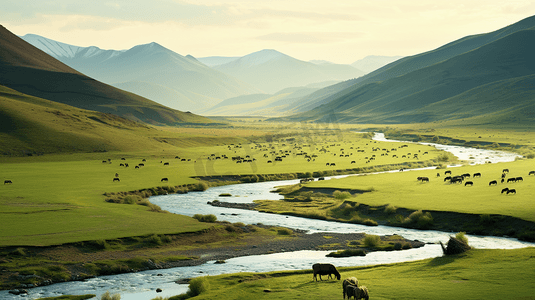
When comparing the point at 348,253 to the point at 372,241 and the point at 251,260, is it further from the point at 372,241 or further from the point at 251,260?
the point at 251,260

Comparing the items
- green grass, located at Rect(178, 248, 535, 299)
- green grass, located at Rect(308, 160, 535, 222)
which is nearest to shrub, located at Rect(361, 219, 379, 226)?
green grass, located at Rect(308, 160, 535, 222)

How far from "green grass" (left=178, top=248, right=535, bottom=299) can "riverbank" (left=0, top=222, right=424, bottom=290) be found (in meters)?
6.92

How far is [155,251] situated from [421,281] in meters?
20.2

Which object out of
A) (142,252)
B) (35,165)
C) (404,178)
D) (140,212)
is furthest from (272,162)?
(142,252)

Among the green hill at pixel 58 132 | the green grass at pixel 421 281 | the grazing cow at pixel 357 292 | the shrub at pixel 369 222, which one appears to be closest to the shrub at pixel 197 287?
the green grass at pixel 421 281

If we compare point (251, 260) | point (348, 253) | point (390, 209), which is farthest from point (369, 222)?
point (251, 260)

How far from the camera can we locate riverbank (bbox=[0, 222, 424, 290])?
2901cm

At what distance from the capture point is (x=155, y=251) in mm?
34594

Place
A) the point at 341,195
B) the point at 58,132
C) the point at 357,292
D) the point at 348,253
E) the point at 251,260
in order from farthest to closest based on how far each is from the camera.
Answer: the point at 58,132, the point at 341,195, the point at 348,253, the point at 251,260, the point at 357,292

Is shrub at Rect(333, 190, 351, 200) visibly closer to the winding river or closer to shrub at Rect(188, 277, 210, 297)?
the winding river

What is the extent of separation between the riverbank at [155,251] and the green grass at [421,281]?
6.92 m

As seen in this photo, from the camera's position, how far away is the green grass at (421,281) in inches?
833

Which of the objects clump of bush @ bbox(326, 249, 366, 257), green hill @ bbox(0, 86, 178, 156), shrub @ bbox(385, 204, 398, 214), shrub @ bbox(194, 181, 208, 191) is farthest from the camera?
green hill @ bbox(0, 86, 178, 156)

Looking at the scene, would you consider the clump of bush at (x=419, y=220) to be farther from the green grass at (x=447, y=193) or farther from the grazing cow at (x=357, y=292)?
the grazing cow at (x=357, y=292)
